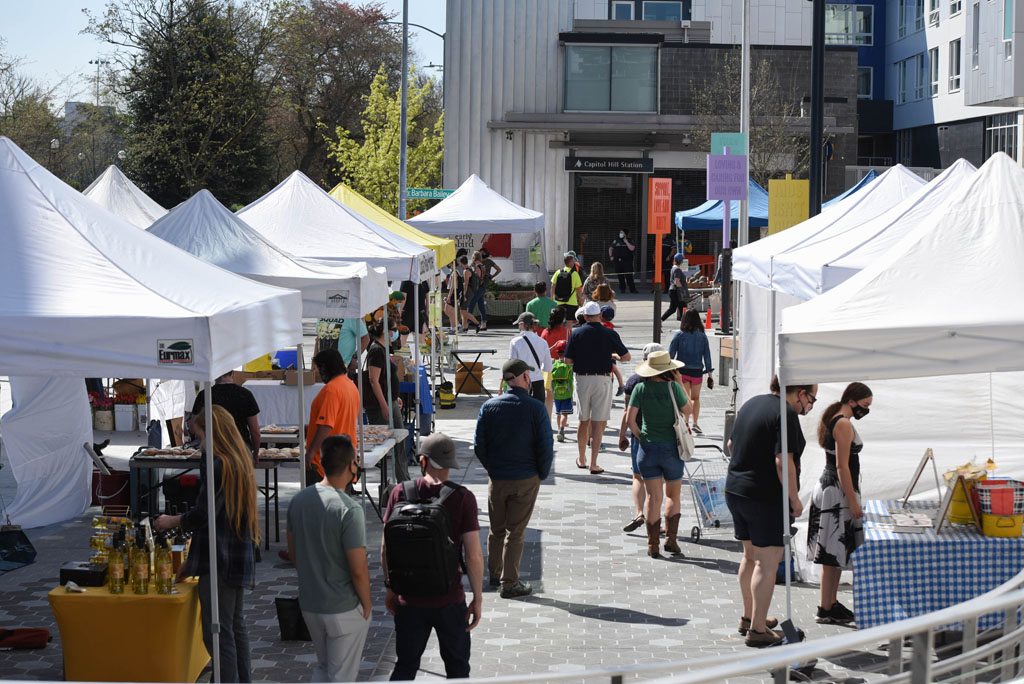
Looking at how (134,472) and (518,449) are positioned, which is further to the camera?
(134,472)

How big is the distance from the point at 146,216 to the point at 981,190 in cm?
1395

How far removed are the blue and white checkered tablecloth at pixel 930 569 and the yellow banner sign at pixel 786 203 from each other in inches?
402

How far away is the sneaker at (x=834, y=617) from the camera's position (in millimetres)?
8758

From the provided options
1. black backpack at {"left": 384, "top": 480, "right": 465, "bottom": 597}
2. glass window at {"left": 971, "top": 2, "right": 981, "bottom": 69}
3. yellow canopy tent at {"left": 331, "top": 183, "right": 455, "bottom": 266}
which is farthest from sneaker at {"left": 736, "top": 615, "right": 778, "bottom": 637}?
glass window at {"left": 971, "top": 2, "right": 981, "bottom": 69}

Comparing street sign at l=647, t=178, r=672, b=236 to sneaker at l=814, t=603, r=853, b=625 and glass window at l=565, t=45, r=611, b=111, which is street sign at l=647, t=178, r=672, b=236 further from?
sneaker at l=814, t=603, r=853, b=625

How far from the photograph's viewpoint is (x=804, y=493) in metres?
10.9

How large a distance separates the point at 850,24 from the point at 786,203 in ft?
150

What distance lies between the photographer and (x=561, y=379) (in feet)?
49.9

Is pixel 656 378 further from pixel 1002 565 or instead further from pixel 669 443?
pixel 1002 565

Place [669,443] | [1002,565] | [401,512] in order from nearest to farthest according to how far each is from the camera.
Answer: [401,512] → [1002,565] → [669,443]

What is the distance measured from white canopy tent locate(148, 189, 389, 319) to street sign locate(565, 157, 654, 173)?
99.3 ft

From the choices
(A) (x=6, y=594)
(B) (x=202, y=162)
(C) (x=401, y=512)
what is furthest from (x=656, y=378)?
(B) (x=202, y=162)

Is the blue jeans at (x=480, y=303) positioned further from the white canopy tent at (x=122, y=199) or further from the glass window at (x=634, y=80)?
the glass window at (x=634, y=80)

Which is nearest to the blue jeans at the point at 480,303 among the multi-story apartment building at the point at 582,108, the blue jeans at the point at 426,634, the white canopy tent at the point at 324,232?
the multi-story apartment building at the point at 582,108
